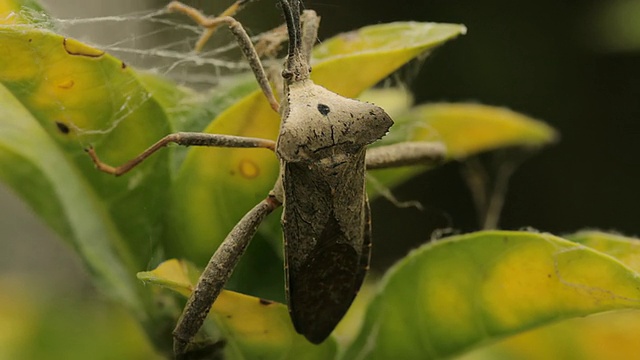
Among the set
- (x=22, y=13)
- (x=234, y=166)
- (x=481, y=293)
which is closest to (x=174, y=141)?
(x=234, y=166)

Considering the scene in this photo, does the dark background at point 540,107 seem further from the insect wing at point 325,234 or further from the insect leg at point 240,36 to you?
the insect wing at point 325,234

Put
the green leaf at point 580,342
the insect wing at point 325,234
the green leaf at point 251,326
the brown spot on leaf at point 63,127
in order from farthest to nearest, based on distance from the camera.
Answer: the green leaf at point 580,342
the insect wing at point 325,234
the brown spot on leaf at point 63,127
the green leaf at point 251,326

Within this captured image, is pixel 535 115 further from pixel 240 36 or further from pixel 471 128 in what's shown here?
pixel 240 36

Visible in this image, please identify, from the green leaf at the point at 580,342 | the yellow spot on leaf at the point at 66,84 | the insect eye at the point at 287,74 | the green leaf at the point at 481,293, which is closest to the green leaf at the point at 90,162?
the yellow spot on leaf at the point at 66,84

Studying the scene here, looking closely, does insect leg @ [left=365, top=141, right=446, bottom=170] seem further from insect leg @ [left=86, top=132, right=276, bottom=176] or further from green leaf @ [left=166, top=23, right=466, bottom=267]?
insect leg @ [left=86, top=132, right=276, bottom=176]

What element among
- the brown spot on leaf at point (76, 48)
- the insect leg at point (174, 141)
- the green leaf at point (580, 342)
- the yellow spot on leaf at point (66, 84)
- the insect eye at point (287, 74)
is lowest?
the green leaf at point (580, 342)

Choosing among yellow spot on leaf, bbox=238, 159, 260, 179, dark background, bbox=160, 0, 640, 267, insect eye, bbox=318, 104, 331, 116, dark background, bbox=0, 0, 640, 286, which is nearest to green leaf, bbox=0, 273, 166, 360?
yellow spot on leaf, bbox=238, 159, 260, 179
